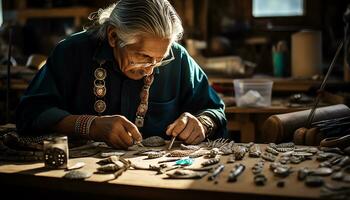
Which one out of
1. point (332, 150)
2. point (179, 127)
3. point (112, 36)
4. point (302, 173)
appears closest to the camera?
point (302, 173)

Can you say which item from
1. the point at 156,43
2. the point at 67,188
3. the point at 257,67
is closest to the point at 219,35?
the point at 257,67

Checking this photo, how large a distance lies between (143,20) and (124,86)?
46cm

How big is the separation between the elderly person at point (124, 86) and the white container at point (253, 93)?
2.83ft

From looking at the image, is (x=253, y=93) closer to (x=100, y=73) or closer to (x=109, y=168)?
(x=100, y=73)

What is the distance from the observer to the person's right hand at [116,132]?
2.17m

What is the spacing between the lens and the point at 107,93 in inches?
101

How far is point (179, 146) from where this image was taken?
2.31 meters

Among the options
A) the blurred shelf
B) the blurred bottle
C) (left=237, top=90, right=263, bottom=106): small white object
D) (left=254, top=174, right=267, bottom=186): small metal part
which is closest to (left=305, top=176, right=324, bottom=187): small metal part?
(left=254, top=174, right=267, bottom=186): small metal part

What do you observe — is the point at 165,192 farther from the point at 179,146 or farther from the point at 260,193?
the point at 179,146

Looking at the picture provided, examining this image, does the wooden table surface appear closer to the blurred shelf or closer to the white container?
the white container

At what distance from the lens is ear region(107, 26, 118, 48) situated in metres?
2.43

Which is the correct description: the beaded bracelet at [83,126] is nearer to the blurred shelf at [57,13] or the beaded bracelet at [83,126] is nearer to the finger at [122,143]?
the finger at [122,143]

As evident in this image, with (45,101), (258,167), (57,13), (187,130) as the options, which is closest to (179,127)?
(187,130)

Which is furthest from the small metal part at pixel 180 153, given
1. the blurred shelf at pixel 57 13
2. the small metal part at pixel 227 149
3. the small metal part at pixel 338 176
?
the blurred shelf at pixel 57 13
